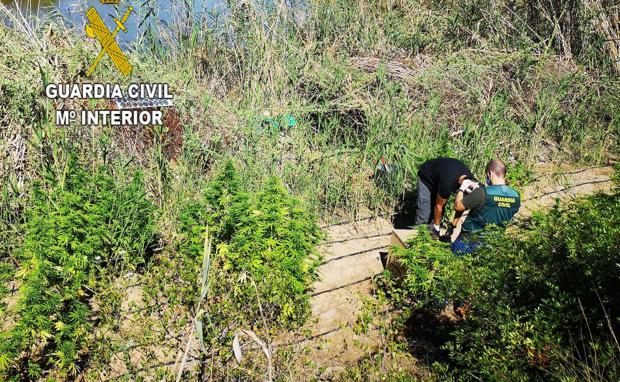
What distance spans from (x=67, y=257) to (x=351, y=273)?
256cm

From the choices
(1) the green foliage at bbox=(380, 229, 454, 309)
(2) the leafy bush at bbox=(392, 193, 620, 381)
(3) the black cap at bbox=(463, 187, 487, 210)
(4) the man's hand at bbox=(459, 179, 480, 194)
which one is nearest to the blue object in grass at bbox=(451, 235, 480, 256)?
(1) the green foliage at bbox=(380, 229, 454, 309)

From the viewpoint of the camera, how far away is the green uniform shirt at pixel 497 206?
411 cm

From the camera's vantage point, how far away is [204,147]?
5.30 m

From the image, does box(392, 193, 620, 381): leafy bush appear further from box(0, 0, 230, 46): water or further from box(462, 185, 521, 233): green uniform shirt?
box(0, 0, 230, 46): water

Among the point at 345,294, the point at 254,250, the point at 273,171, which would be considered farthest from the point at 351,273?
the point at 254,250

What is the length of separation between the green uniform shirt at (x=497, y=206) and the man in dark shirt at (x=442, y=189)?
2.7 inches

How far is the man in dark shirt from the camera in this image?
168 inches

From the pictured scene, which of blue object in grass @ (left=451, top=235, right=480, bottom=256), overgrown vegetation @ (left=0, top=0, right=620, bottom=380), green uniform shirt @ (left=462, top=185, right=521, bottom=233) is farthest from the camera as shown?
green uniform shirt @ (left=462, top=185, right=521, bottom=233)

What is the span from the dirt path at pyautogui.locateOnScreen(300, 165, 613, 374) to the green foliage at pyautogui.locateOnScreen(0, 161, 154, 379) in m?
1.54

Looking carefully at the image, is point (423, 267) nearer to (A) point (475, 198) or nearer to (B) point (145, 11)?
(A) point (475, 198)

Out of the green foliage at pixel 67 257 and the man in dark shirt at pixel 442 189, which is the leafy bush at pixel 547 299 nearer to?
the man in dark shirt at pixel 442 189

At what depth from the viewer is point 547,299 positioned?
2.63 meters

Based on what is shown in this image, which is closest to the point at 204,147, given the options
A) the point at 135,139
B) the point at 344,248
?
the point at 135,139

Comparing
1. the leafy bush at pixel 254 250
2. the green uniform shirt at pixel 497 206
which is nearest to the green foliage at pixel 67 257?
the leafy bush at pixel 254 250
